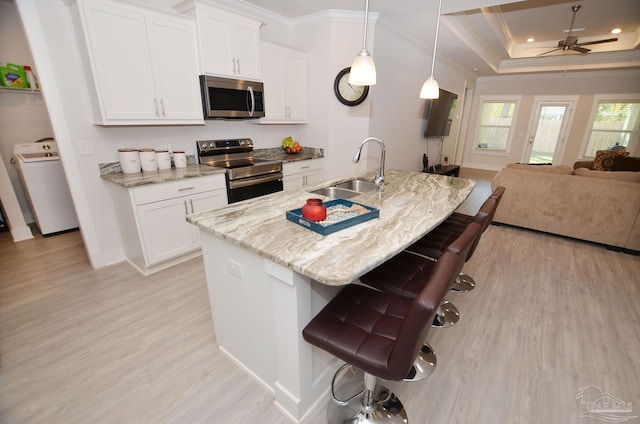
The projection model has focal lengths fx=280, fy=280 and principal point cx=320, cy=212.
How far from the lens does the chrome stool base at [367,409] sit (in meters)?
1.36

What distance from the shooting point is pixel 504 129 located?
7828 mm

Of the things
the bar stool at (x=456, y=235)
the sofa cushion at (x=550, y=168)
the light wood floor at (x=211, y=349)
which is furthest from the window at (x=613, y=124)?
the bar stool at (x=456, y=235)

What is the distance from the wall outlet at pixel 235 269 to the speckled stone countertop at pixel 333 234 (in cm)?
19

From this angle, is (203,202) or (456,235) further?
→ (203,202)

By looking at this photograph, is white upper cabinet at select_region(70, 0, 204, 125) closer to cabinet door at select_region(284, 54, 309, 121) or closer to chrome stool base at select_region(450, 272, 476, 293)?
cabinet door at select_region(284, 54, 309, 121)

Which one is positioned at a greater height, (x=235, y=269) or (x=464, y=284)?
(x=235, y=269)

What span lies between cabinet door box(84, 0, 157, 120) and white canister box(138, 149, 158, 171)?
34 centimetres

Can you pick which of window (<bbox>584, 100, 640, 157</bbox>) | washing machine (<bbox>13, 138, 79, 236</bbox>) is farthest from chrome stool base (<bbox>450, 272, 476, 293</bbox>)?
window (<bbox>584, 100, 640, 157</bbox>)

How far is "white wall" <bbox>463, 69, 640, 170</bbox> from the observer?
6371mm

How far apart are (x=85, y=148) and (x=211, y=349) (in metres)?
2.15

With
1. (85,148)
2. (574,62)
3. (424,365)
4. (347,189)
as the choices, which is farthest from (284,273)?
(574,62)

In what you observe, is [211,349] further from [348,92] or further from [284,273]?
[348,92]

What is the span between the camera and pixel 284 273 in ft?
3.67

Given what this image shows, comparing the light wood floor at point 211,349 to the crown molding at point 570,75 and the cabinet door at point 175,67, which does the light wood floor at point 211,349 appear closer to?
the cabinet door at point 175,67
